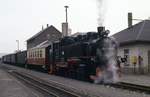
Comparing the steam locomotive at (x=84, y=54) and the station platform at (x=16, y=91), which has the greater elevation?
the steam locomotive at (x=84, y=54)

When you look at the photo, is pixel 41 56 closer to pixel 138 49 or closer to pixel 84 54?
pixel 138 49

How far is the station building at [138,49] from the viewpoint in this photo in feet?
113

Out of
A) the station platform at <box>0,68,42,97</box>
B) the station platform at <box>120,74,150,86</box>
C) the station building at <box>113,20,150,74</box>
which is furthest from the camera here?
the station building at <box>113,20,150,74</box>

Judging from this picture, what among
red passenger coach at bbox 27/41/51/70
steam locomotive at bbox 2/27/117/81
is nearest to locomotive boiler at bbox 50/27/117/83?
steam locomotive at bbox 2/27/117/81

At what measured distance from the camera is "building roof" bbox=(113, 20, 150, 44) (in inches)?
1374

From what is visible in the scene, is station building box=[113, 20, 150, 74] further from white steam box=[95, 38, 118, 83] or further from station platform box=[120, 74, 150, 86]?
white steam box=[95, 38, 118, 83]

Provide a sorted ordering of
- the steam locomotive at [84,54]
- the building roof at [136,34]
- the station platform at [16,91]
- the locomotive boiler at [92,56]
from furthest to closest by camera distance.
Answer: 1. the building roof at [136,34]
2. the steam locomotive at [84,54]
3. the locomotive boiler at [92,56]
4. the station platform at [16,91]

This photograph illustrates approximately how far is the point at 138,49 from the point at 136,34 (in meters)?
2.37

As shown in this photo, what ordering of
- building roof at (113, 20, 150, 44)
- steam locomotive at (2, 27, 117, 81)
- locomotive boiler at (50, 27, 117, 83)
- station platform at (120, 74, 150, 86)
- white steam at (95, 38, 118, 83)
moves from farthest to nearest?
building roof at (113, 20, 150, 44) → station platform at (120, 74, 150, 86) → steam locomotive at (2, 27, 117, 81) → locomotive boiler at (50, 27, 117, 83) → white steam at (95, 38, 118, 83)

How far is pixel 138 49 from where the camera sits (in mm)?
34812

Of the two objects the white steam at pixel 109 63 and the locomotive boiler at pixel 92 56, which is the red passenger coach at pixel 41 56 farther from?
the white steam at pixel 109 63

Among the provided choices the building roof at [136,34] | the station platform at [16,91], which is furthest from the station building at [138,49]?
the station platform at [16,91]

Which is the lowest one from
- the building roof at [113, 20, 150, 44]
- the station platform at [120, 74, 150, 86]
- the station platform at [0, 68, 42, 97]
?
the station platform at [0, 68, 42, 97]

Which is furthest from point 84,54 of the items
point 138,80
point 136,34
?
point 136,34
